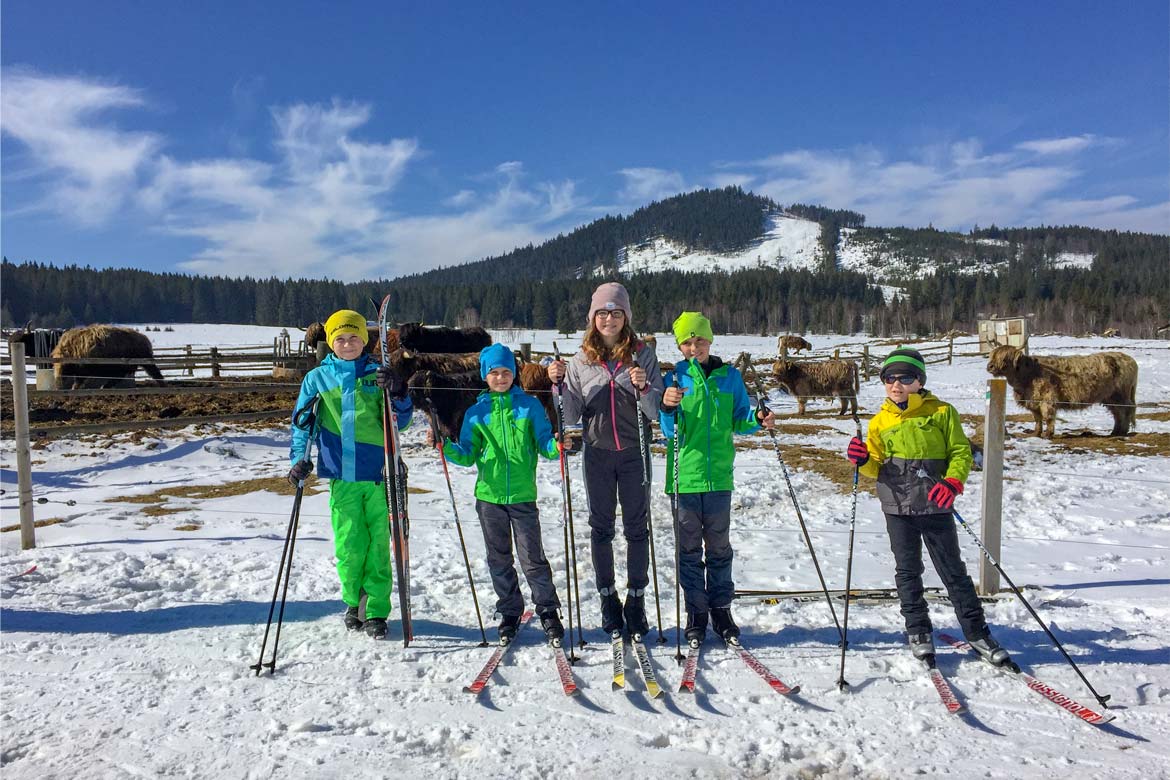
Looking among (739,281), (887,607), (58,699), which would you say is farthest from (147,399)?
(739,281)

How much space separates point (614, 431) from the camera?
145 inches

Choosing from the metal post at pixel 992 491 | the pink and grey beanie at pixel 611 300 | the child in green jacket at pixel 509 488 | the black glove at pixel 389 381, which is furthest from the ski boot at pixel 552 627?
the metal post at pixel 992 491

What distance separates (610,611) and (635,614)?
0.15 metres

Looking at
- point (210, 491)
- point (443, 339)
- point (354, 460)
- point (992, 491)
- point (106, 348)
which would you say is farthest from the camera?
point (106, 348)

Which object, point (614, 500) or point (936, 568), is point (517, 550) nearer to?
point (614, 500)

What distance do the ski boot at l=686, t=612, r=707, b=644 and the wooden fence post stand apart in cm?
539

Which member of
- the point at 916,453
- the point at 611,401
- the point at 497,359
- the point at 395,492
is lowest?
the point at 395,492

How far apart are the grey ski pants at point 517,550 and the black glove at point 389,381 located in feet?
2.80

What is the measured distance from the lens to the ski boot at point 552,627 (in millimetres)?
3664

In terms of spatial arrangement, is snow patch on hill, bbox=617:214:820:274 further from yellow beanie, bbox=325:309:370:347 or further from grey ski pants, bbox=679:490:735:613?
grey ski pants, bbox=679:490:735:613

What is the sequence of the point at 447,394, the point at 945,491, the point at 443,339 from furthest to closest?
the point at 443,339 < the point at 447,394 < the point at 945,491

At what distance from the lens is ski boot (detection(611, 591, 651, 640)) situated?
3.76 meters

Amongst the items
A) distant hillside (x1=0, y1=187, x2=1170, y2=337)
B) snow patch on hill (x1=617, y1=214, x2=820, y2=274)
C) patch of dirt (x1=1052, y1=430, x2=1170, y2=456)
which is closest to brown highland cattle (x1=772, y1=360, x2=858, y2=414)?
patch of dirt (x1=1052, y1=430, x2=1170, y2=456)

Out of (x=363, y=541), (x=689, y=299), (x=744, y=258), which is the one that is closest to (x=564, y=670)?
(x=363, y=541)
